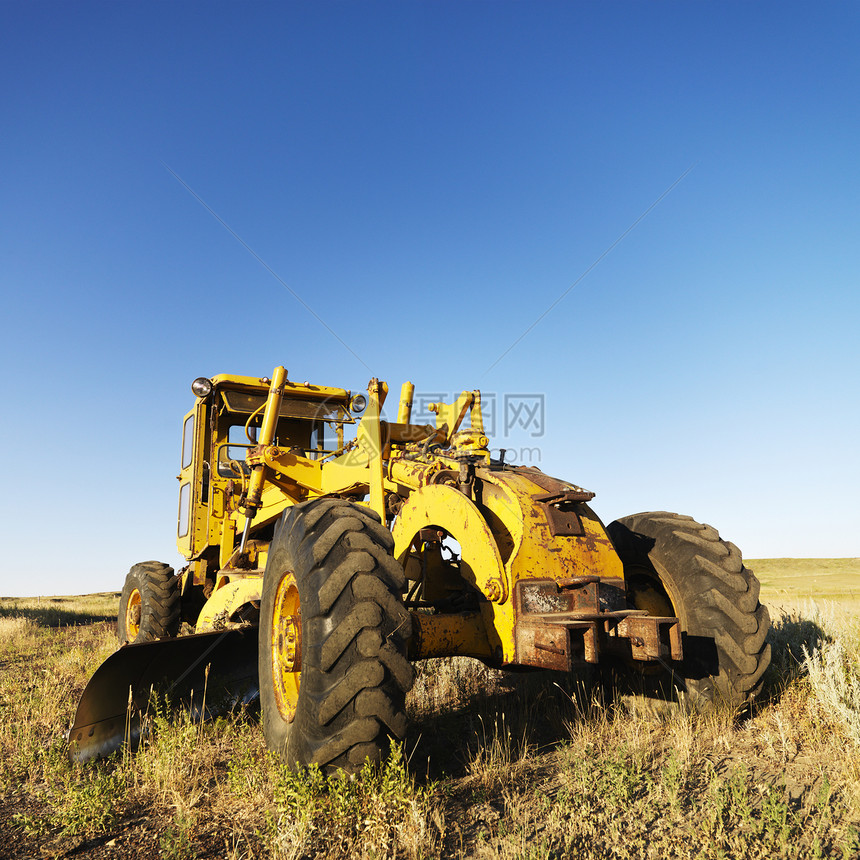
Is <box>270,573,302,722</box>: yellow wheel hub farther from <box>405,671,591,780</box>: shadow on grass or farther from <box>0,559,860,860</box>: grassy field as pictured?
<box>405,671,591,780</box>: shadow on grass

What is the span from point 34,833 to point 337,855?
5.80 ft

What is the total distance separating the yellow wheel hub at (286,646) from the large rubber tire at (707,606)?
8.58 ft

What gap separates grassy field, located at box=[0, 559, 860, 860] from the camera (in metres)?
2.79

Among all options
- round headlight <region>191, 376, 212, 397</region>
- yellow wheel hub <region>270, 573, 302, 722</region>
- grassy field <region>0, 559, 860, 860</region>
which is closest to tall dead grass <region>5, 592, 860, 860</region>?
grassy field <region>0, 559, 860, 860</region>

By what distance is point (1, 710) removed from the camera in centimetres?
572

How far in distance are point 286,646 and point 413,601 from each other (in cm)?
124

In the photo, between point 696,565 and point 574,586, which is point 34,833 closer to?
point 574,586

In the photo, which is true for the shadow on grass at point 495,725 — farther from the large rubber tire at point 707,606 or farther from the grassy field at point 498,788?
the large rubber tire at point 707,606

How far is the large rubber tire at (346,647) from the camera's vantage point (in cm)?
304

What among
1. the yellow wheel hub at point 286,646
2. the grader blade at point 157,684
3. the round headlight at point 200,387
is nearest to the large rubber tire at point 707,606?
the yellow wheel hub at point 286,646

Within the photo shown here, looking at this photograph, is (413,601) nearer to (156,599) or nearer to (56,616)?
(156,599)

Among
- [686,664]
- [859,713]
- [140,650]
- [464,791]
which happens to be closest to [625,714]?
[686,664]

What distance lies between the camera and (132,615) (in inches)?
332

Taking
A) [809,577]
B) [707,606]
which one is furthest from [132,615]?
[809,577]
